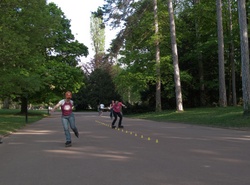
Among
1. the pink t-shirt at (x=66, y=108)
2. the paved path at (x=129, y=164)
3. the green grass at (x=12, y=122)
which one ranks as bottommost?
the paved path at (x=129, y=164)

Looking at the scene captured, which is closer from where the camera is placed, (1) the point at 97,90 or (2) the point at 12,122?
(2) the point at 12,122

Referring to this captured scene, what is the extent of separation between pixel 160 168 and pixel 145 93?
37.0 metres

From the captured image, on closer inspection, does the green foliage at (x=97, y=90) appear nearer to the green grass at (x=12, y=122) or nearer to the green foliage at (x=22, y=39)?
the green grass at (x=12, y=122)

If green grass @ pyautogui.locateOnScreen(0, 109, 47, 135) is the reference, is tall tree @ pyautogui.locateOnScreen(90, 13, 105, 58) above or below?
above

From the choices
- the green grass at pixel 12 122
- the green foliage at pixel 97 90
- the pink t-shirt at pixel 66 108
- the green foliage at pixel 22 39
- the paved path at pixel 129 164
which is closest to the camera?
the paved path at pixel 129 164

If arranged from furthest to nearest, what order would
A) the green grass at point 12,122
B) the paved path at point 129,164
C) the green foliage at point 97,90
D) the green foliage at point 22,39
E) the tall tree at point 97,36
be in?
the tall tree at point 97,36 < the green foliage at point 97,90 < the green grass at point 12,122 < the green foliage at point 22,39 < the paved path at point 129,164

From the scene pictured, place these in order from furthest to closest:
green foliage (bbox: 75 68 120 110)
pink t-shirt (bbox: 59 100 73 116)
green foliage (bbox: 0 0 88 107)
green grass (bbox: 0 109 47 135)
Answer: green foliage (bbox: 75 68 120 110) < green grass (bbox: 0 109 47 135) < green foliage (bbox: 0 0 88 107) < pink t-shirt (bbox: 59 100 73 116)

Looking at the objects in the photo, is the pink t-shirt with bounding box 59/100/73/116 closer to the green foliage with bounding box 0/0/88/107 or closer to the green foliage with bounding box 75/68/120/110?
the green foliage with bounding box 0/0/88/107

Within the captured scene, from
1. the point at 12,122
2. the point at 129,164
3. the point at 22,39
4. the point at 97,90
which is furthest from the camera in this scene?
the point at 97,90

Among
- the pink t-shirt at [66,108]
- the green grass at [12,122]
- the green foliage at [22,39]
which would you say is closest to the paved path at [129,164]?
the pink t-shirt at [66,108]

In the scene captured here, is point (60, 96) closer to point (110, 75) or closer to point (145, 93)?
point (145, 93)

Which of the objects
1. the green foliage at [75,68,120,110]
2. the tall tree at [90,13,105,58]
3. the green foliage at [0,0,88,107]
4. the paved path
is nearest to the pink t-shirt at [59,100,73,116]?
the paved path

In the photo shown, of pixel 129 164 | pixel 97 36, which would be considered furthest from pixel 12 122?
pixel 97 36

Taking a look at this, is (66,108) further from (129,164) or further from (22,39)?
(22,39)
